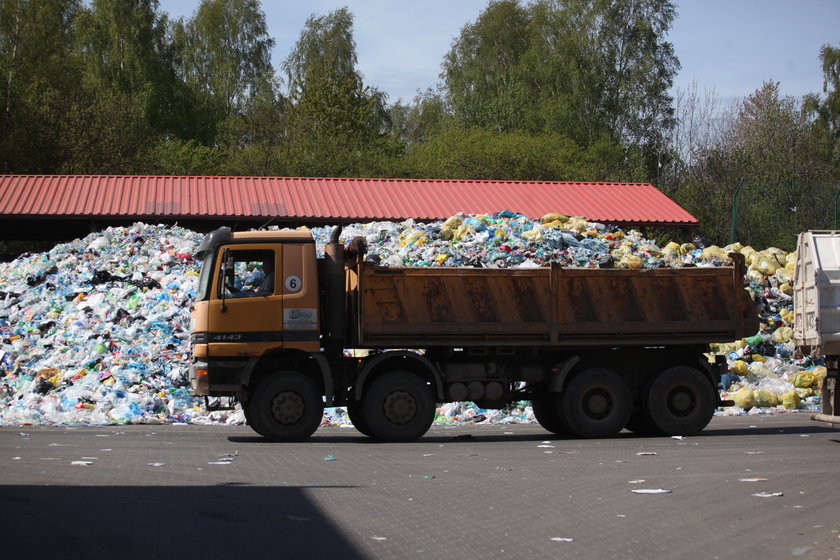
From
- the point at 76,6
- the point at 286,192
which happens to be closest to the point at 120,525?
the point at 286,192

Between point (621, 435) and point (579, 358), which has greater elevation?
point (579, 358)

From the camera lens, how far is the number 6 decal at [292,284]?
13898 mm

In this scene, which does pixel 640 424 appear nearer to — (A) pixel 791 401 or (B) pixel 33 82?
(A) pixel 791 401

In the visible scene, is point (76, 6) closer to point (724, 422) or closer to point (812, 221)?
point (812, 221)

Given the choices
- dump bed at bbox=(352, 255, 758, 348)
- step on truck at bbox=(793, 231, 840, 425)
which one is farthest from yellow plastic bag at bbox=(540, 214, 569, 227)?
step on truck at bbox=(793, 231, 840, 425)

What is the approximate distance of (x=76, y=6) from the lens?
66.8 metres

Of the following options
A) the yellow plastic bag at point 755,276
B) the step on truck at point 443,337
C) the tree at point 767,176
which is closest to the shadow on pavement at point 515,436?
the step on truck at point 443,337

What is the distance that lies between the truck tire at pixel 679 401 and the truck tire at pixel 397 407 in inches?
128

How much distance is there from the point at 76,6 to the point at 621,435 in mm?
60662

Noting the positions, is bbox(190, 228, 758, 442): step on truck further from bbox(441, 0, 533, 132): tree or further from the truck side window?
bbox(441, 0, 533, 132): tree

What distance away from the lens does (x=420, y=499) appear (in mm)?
8727

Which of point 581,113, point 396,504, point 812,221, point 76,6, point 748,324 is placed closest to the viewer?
point 396,504

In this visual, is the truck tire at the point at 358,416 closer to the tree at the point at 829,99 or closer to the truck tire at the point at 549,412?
the truck tire at the point at 549,412

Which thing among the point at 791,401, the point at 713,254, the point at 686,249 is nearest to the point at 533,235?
the point at 686,249
